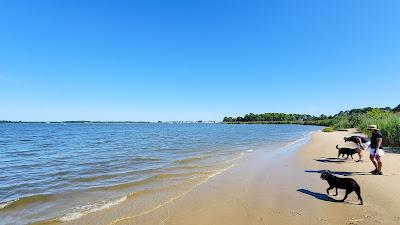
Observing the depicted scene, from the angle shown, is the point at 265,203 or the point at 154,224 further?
the point at 265,203

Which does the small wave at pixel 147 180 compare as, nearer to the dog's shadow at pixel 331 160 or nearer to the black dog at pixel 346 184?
the black dog at pixel 346 184

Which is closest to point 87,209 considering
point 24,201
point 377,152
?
point 24,201

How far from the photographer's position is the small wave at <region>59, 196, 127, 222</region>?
275 inches

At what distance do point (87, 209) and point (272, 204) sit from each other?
15.3 ft

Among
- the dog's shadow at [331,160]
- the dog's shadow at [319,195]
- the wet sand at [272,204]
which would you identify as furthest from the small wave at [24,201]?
the dog's shadow at [331,160]

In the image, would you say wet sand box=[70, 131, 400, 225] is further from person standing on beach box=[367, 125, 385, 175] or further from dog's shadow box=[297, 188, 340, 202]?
person standing on beach box=[367, 125, 385, 175]

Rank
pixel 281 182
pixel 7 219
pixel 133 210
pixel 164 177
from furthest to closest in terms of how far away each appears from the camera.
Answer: pixel 164 177, pixel 281 182, pixel 133 210, pixel 7 219

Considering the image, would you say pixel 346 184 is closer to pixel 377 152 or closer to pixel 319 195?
pixel 319 195

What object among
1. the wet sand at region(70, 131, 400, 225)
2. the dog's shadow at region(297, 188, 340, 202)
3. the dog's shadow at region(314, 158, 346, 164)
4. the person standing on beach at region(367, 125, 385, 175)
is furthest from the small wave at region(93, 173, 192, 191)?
the dog's shadow at region(314, 158, 346, 164)

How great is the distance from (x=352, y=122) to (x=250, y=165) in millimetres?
50174

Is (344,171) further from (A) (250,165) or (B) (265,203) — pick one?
(B) (265,203)

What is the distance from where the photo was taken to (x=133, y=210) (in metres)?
7.48

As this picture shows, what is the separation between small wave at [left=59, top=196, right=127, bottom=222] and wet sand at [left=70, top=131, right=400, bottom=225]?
10.3 inches

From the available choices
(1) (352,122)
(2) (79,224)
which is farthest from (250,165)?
(1) (352,122)
